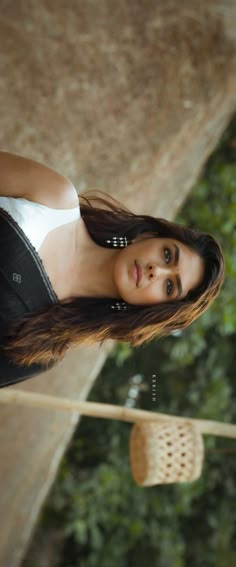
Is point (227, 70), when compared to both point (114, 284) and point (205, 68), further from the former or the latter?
point (114, 284)

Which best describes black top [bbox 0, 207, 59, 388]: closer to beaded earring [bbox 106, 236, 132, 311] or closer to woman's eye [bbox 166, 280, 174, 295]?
beaded earring [bbox 106, 236, 132, 311]

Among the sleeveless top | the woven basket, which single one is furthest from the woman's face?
the woven basket

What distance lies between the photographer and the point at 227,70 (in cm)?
370

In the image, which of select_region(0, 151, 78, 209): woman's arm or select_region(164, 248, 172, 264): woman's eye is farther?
select_region(164, 248, 172, 264): woman's eye

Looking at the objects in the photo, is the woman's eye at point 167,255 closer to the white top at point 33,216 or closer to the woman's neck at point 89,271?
the woman's neck at point 89,271

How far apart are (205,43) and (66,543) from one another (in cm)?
317

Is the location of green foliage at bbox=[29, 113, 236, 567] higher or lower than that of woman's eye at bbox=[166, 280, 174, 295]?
lower

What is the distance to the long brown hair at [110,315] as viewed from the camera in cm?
185

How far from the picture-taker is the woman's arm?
1780mm

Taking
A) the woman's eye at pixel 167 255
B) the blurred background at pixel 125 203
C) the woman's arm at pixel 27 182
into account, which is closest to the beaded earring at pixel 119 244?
the woman's eye at pixel 167 255

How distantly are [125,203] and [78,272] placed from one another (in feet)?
5.67

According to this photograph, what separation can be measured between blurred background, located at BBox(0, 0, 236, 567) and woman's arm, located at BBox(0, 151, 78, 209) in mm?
1291

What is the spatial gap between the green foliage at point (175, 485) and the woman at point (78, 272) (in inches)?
93.0

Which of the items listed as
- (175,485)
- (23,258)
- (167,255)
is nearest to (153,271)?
(167,255)
